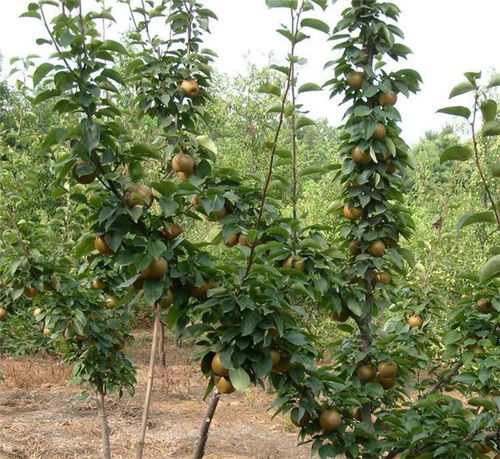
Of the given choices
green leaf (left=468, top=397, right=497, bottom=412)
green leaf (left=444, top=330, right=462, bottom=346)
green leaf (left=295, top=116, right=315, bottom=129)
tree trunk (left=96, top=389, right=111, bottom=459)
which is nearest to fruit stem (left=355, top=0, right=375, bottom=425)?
green leaf (left=444, top=330, right=462, bottom=346)

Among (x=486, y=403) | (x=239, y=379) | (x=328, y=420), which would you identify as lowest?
(x=328, y=420)

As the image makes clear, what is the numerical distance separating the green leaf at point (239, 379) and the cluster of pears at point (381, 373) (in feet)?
3.02

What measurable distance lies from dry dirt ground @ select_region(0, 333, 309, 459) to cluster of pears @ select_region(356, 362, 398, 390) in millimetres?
3381

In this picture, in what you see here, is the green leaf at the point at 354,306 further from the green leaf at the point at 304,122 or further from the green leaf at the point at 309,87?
the green leaf at the point at 309,87

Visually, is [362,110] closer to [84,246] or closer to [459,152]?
[459,152]

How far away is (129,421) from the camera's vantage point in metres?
6.30

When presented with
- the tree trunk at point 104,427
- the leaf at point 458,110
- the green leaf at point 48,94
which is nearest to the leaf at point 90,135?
the green leaf at point 48,94

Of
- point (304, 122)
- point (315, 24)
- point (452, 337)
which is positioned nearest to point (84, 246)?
point (304, 122)

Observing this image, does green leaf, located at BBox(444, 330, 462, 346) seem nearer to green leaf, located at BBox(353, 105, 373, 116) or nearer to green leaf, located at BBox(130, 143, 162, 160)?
green leaf, located at BBox(353, 105, 373, 116)

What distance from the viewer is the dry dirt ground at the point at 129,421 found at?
538 centimetres

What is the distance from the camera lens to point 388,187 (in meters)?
2.49

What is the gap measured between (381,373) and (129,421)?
15.1ft

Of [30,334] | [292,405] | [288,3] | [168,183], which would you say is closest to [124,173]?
[168,183]

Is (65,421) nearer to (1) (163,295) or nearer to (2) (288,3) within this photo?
(1) (163,295)
